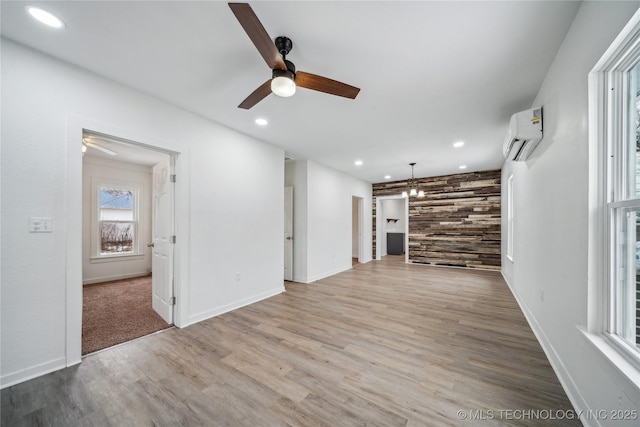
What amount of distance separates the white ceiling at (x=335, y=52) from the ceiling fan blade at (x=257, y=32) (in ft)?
0.81

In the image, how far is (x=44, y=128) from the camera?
Answer: 74.3 inches

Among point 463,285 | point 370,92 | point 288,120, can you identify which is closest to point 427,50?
point 370,92

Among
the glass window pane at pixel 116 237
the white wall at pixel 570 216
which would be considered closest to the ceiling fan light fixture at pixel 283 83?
the white wall at pixel 570 216

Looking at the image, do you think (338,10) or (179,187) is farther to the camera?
(179,187)

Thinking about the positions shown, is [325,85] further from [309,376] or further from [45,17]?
[309,376]

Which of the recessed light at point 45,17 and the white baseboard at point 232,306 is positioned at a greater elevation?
the recessed light at point 45,17

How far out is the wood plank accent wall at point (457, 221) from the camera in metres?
5.95

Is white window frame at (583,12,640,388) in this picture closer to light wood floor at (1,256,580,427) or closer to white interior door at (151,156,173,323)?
light wood floor at (1,256,580,427)

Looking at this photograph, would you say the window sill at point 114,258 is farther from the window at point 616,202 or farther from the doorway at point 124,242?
the window at point 616,202

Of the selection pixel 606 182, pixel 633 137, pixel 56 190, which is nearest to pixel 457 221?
pixel 606 182

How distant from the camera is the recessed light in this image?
149cm

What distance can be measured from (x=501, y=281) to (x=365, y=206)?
3.80 meters

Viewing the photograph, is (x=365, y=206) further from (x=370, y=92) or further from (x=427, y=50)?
(x=427, y=50)

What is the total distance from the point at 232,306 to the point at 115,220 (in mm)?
3842
